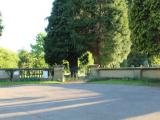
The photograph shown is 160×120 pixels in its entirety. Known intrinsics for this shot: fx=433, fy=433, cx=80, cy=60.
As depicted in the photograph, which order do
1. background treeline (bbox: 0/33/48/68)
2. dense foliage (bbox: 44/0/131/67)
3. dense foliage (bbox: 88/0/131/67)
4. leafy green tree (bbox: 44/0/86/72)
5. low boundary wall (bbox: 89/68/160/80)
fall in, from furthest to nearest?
background treeline (bbox: 0/33/48/68)
leafy green tree (bbox: 44/0/86/72)
dense foliage (bbox: 88/0/131/67)
dense foliage (bbox: 44/0/131/67)
low boundary wall (bbox: 89/68/160/80)

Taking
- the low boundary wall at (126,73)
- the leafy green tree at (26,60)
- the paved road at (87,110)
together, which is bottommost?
the paved road at (87,110)

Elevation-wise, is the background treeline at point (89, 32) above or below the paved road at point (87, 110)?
above

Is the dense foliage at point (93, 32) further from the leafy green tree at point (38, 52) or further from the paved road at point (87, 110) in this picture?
the leafy green tree at point (38, 52)

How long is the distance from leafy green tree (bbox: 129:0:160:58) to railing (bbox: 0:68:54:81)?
11370mm

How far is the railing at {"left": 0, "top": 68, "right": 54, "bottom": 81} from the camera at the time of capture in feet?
124

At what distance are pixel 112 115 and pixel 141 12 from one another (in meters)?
18.2

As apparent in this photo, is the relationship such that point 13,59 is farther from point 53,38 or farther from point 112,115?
point 112,115

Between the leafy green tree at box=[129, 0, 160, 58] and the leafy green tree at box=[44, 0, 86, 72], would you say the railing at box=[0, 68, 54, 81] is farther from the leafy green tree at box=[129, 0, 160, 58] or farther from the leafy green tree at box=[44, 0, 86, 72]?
the leafy green tree at box=[129, 0, 160, 58]

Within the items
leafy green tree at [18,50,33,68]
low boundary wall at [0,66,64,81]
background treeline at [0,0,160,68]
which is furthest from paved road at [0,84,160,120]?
leafy green tree at [18,50,33,68]

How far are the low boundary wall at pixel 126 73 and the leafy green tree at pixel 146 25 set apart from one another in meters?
1.74

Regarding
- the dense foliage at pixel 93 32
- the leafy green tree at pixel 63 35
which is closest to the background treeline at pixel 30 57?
the leafy green tree at pixel 63 35

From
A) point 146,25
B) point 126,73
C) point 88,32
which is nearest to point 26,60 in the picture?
point 88,32

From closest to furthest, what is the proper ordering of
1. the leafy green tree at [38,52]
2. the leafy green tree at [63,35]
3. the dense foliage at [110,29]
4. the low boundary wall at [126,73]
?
the low boundary wall at [126,73]
the dense foliage at [110,29]
the leafy green tree at [63,35]
the leafy green tree at [38,52]

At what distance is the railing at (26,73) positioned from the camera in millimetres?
37875
